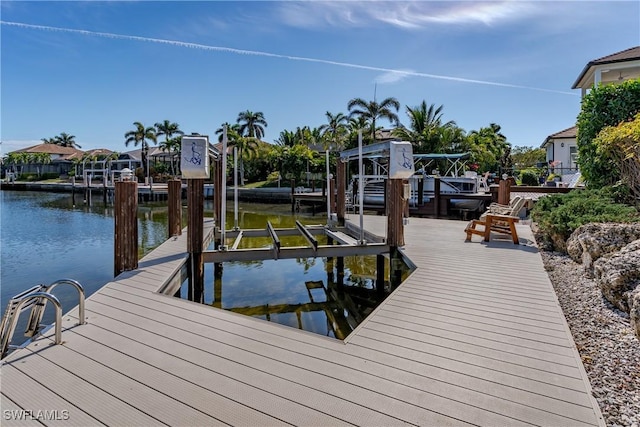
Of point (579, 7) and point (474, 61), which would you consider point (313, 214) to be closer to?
point (474, 61)

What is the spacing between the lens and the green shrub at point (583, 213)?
6.52 meters

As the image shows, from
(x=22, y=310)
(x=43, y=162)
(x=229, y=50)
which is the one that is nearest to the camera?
(x=22, y=310)

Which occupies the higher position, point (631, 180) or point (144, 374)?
point (631, 180)

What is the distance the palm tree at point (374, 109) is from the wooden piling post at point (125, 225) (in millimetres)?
30646

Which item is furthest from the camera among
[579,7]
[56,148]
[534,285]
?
[56,148]

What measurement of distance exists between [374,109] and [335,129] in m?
6.12

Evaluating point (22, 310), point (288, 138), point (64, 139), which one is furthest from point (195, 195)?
point (64, 139)

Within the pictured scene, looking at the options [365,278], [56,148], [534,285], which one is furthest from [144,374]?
[56,148]

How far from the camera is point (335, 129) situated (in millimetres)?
39500

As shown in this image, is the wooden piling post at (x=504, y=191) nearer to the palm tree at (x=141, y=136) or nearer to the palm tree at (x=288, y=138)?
the palm tree at (x=288, y=138)

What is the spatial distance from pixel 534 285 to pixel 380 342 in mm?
2696

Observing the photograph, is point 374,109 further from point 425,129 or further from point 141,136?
point 141,136

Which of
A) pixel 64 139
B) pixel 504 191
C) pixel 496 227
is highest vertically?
pixel 64 139

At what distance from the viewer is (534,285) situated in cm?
474
